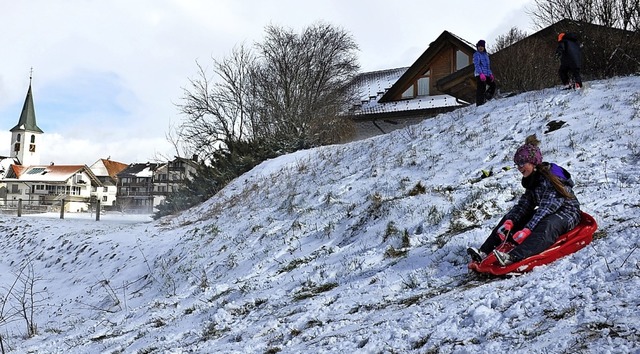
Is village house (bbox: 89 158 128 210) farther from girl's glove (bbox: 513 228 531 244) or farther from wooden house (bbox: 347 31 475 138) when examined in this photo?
girl's glove (bbox: 513 228 531 244)

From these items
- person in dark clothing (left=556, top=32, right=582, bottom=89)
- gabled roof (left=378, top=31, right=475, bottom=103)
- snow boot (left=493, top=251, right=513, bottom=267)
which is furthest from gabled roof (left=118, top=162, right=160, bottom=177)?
snow boot (left=493, top=251, right=513, bottom=267)

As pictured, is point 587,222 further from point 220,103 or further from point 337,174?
point 220,103

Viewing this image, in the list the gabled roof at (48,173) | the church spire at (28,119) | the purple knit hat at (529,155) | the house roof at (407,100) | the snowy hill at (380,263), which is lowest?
the snowy hill at (380,263)

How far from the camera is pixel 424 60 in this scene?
85.7ft

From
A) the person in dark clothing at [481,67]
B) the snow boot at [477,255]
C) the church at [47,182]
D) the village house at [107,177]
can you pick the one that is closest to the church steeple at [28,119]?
the church at [47,182]

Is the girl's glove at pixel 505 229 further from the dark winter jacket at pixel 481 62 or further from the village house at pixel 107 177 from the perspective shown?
the village house at pixel 107 177

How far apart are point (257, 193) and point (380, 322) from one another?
31.6 ft

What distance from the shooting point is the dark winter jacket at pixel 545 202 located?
4.85 meters

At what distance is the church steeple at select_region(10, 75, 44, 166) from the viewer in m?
95.6

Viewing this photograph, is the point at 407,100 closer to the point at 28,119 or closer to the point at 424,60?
the point at 424,60

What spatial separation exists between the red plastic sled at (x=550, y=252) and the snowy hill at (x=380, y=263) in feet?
0.41

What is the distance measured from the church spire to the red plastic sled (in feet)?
356

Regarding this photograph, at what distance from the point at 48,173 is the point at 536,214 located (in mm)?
85194

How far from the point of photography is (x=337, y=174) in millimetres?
12016
